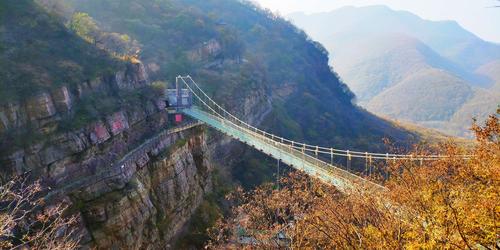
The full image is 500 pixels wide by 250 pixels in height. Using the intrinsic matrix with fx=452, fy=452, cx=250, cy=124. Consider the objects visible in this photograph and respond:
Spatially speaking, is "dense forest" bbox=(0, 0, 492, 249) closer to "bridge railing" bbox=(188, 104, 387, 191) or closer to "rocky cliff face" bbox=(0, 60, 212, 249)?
"rocky cliff face" bbox=(0, 60, 212, 249)

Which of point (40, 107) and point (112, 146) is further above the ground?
point (40, 107)

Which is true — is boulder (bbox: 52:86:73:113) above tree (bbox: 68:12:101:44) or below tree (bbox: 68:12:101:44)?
below

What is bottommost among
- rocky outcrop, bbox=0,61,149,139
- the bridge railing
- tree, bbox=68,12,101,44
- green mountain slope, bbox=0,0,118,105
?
the bridge railing

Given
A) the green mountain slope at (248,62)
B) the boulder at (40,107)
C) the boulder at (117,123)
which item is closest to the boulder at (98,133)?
the boulder at (117,123)

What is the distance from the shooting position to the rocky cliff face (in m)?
24.4

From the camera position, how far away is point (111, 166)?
28094 millimetres

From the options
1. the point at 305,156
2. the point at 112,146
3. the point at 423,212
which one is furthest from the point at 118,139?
the point at 423,212

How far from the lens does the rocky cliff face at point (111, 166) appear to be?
80.1 feet

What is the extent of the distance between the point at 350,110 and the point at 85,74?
9347cm

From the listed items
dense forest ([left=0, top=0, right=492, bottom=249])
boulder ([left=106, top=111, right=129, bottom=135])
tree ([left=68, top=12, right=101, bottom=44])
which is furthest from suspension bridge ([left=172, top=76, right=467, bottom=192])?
tree ([left=68, top=12, right=101, bottom=44])

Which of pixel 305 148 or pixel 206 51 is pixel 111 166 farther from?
pixel 206 51

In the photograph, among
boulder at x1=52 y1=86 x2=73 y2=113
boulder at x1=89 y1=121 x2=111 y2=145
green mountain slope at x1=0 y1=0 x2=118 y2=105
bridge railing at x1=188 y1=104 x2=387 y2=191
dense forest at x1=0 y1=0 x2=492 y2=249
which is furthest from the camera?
boulder at x1=89 y1=121 x2=111 y2=145

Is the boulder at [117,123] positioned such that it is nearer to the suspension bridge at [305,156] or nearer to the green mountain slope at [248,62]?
the suspension bridge at [305,156]

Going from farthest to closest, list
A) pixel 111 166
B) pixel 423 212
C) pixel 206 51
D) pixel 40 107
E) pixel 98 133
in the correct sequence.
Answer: pixel 206 51, pixel 98 133, pixel 111 166, pixel 40 107, pixel 423 212
